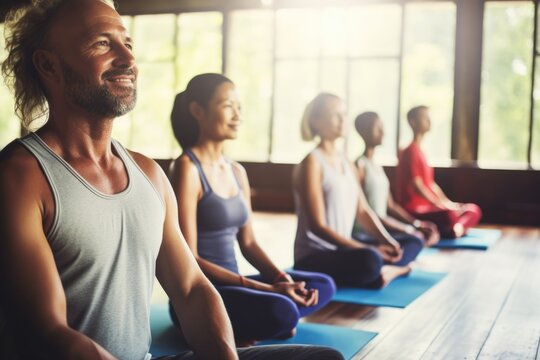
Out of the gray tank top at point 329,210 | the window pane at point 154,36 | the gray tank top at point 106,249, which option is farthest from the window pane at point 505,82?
the gray tank top at point 106,249

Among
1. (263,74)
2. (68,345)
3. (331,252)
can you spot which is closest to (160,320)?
(331,252)

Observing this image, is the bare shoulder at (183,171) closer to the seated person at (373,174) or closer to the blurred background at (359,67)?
the seated person at (373,174)

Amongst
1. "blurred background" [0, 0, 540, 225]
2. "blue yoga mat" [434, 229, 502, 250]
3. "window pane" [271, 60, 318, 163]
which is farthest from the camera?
"window pane" [271, 60, 318, 163]

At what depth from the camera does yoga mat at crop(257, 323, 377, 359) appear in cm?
267

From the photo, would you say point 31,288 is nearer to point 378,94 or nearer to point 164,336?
point 164,336

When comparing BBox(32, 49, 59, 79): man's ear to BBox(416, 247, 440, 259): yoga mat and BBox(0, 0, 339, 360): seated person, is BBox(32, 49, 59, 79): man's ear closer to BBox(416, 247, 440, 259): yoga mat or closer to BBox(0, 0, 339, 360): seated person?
BBox(0, 0, 339, 360): seated person

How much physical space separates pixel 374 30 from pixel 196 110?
22.3 ft

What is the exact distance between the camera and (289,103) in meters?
9.64

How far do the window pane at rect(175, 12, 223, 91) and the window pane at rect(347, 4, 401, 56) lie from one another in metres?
2.00

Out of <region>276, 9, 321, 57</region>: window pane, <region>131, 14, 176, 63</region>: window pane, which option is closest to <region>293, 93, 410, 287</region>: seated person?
<region>276, 9, 321, 57</region>: window pane

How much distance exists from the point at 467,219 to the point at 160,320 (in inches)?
157

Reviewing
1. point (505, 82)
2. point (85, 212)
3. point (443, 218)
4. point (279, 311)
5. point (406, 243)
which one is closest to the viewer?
point (85, 212)

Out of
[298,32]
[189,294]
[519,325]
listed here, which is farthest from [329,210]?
[298,32]

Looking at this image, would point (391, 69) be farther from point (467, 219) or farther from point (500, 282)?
point (500, 282)
